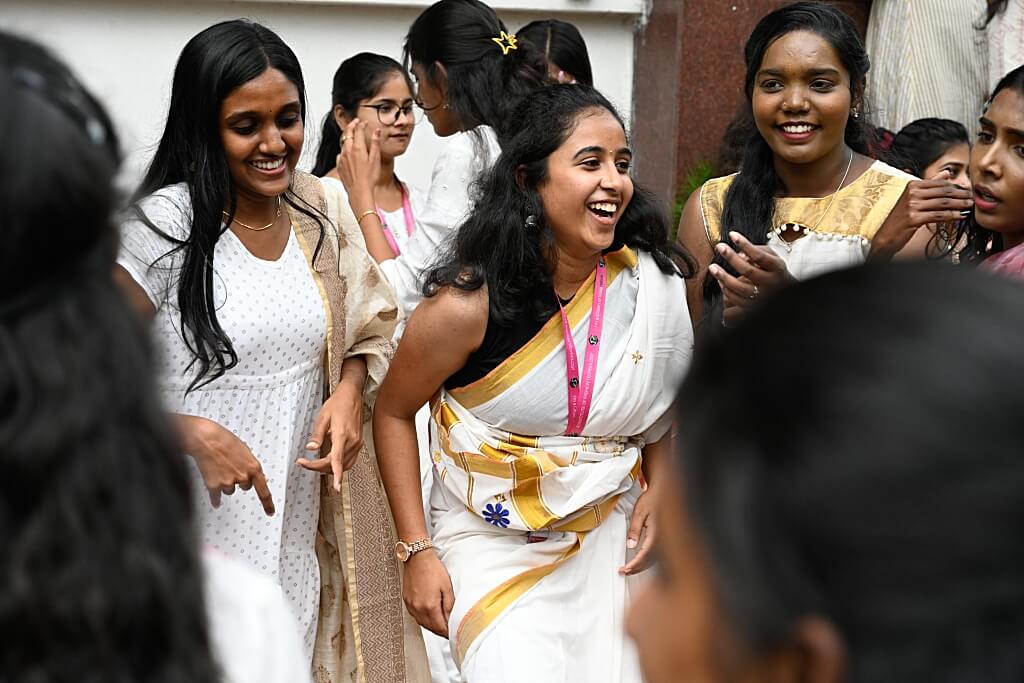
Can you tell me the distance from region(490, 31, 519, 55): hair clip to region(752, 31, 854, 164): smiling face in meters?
1.07

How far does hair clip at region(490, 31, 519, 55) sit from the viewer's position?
4.34m

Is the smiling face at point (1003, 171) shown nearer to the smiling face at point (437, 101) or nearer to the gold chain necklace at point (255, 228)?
the gold chain necklace at point (255, 228)

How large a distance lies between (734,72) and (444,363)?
3110 millimetres

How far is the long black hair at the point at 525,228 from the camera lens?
3.19 meters

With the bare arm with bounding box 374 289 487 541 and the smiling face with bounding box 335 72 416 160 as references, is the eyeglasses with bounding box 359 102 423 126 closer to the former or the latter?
the smiling face with bounding box 335 72 416 160

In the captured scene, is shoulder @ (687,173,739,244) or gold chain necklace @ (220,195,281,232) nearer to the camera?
gold chain necklace @ (220,195,281,232)

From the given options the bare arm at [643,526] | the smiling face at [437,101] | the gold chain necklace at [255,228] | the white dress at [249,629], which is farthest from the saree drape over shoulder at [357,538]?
the white dress at [249,629]

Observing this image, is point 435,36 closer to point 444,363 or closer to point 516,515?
point 444,363

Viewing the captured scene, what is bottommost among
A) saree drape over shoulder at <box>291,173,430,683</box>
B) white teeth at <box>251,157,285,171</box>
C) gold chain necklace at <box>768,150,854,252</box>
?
saree drape over shoulder at <box>291,173,430,683</box>

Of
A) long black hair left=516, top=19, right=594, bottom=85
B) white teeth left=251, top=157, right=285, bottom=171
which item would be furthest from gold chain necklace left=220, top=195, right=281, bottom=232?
long black hair left=516, top=19, right=594, bottom=85

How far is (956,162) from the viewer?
16.4 feet

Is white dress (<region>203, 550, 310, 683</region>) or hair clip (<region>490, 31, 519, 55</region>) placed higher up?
hair clip (<region>490, 31, 519, 55</region>)

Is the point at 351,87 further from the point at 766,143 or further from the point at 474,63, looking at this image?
the point at 766,143

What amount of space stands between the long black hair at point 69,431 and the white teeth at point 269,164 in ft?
6.42
